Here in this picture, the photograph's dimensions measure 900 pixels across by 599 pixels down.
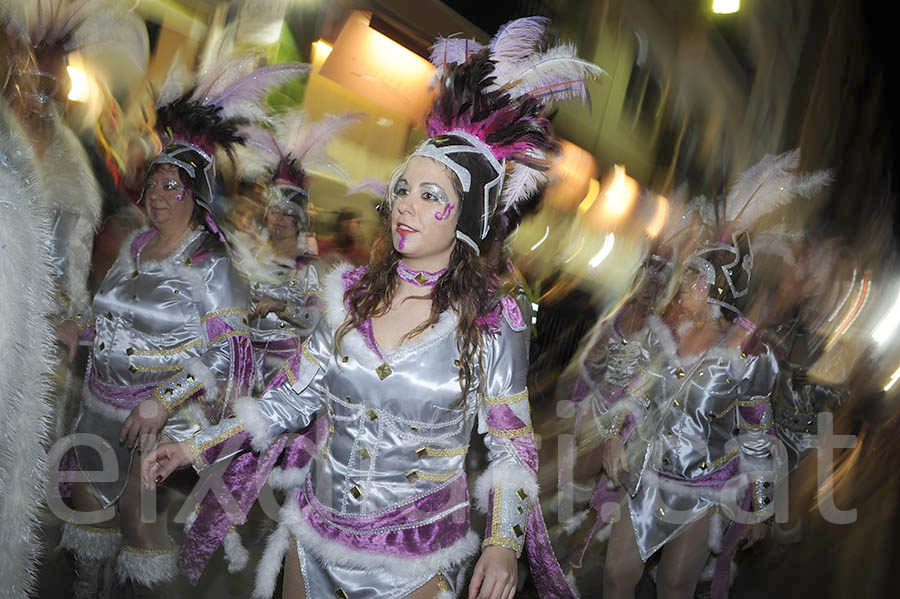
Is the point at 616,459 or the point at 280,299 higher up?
the point at 280,299

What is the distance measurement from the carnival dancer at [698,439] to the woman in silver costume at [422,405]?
75.8 inches

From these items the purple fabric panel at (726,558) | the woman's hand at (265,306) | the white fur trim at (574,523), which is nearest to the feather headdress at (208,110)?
the woman's hand at (265,306)

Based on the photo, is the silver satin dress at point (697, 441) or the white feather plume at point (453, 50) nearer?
the white feather plume at point (453, 50)

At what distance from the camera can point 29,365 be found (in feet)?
5.25

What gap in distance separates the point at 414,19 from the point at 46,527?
6188 mm

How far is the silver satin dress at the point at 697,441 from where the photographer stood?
4.07 meters

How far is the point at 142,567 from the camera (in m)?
Answer: 3.53

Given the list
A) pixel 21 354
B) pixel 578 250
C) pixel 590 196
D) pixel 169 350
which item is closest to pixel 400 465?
pixel 21 354

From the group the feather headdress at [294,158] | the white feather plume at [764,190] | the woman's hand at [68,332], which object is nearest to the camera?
the woman's hand at [68,332]

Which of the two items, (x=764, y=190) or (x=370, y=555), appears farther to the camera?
(x=764, y=190)

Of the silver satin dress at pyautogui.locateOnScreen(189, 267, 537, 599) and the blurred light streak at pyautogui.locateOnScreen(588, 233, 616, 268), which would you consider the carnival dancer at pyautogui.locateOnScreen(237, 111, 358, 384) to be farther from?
the blurred light streak at pyautogui.locateOnScreen(588, 233, 616, 268)

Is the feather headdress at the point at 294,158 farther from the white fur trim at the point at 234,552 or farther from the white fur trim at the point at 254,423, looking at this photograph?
the white fur trim at the point at 254,423

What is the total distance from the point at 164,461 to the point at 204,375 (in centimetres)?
123

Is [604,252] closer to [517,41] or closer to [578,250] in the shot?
[578,250]
